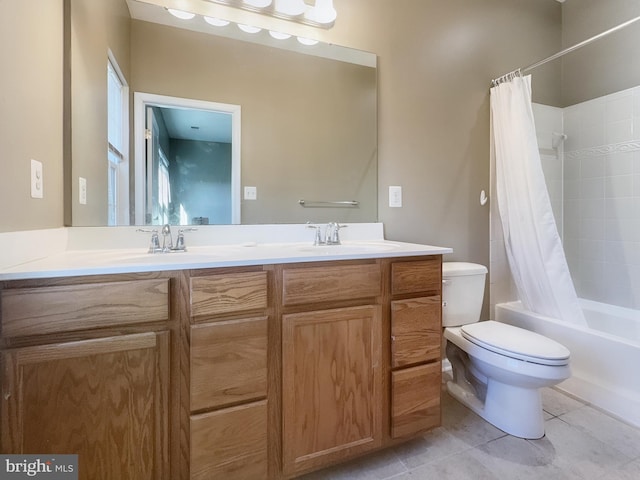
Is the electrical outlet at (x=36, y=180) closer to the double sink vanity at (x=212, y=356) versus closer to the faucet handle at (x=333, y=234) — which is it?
the double sink vanity at (x=212, y=356)

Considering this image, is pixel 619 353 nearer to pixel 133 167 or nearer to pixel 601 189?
pixel 601 189

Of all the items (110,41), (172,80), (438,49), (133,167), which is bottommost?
(133,167)

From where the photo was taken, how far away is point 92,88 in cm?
130

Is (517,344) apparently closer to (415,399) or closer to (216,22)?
(415,399)

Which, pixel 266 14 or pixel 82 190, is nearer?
A: pixel 82 190

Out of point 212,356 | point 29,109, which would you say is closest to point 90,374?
point 212,356

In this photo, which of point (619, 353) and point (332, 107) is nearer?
point (619, 353)

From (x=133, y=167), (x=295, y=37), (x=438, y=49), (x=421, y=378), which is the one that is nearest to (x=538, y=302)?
(x=421, y=378)

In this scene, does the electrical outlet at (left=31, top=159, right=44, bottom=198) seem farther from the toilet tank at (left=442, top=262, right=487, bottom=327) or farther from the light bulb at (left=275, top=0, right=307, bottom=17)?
the toilet tank at (left=442, top=262, right=487, bottom=327)

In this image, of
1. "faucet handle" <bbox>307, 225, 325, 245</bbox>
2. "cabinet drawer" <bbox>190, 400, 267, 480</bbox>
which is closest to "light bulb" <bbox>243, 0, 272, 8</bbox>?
"faucet handle" <bbox>307, 225, 325, 245</bbox>

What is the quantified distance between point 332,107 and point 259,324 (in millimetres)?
1296

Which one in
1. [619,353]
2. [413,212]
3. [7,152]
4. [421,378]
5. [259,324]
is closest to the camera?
[7,152]

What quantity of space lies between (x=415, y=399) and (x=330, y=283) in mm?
652

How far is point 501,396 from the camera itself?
1.50 metres
